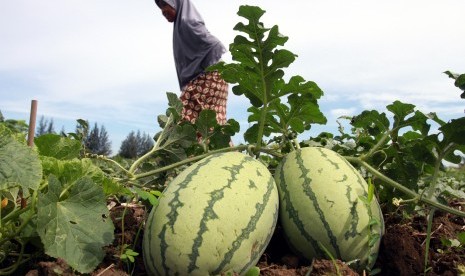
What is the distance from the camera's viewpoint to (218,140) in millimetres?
2848

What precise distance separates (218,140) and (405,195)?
1.05m

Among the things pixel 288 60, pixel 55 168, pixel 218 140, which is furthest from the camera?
pixel 218 140

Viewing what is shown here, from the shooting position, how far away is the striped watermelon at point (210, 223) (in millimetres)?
1882

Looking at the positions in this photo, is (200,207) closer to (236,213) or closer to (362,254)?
(236,213)

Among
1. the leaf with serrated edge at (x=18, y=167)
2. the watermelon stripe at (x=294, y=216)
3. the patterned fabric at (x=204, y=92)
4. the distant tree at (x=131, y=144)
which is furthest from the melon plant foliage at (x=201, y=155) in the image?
the distant tree at (x=131, y=144)

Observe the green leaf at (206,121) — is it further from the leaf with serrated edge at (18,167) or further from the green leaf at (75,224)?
the leaf with serrated edge at (18,167)

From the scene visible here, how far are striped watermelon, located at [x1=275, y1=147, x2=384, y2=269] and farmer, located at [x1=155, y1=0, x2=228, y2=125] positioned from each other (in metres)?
4.50

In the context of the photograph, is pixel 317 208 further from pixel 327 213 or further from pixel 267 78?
pixel 267 78

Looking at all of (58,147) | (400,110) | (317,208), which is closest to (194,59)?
(400,110)

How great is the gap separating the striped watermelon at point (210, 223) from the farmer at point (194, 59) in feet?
15.1

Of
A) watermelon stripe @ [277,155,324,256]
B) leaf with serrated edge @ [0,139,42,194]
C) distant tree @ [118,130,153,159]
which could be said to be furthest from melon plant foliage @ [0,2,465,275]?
distant tree @ [118,130,153,159]

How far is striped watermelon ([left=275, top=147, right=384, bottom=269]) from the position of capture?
2.11 metres

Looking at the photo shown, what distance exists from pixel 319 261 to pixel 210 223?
46 cm

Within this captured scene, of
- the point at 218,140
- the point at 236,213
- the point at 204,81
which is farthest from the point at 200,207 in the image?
the point at 204,81
